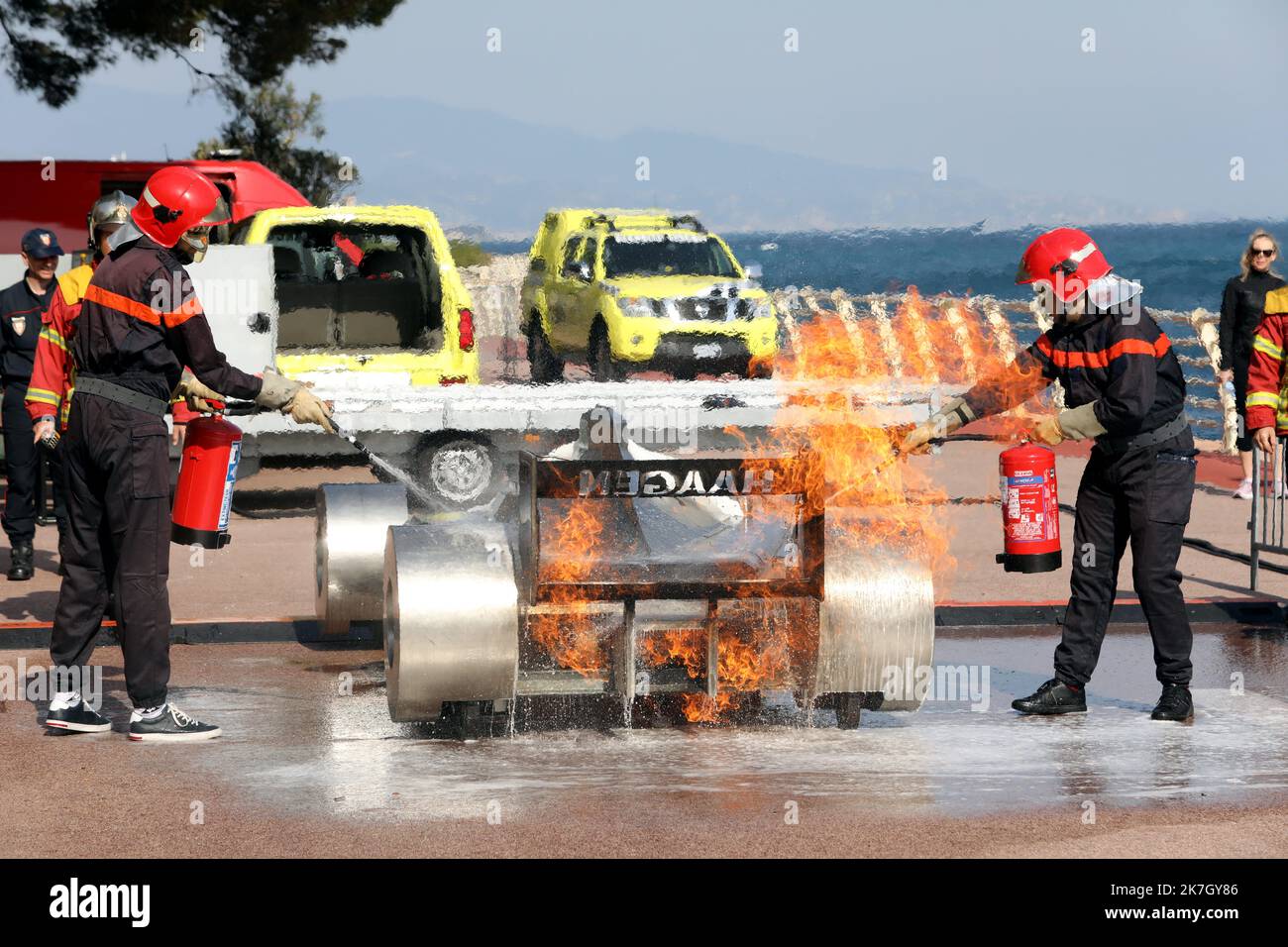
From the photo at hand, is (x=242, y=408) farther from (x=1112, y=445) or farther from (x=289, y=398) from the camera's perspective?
(x=1112, y=445)

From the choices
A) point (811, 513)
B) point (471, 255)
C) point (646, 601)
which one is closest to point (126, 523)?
point (646, 601)

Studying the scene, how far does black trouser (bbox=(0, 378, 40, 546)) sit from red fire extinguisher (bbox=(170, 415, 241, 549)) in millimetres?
4112

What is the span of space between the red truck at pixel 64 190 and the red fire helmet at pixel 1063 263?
1244 centimetres

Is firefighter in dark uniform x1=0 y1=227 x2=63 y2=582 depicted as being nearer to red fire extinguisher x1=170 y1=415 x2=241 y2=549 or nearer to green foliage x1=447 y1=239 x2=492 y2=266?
red fire extinguisher x1=170 y1=415 x2=241 y2=549

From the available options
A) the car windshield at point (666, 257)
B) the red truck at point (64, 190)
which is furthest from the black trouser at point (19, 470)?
the car windshield at point (666, 257)

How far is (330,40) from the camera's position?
29172 millimetres

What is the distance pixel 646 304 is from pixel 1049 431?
11413 mm

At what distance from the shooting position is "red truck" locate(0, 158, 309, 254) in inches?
752

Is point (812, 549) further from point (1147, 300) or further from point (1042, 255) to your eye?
point (1147, 300)

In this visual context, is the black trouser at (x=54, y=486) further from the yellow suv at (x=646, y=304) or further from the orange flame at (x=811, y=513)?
the yellow suv at (x=646, y=304)

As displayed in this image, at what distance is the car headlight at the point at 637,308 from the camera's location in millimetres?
19125

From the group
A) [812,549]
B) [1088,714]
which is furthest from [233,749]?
[1088,714]

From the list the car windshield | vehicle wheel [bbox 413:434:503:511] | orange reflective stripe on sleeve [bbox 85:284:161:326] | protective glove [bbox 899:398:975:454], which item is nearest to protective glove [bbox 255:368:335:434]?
orange reflective stripe on sleeve [bbox 85:284:161:326]
